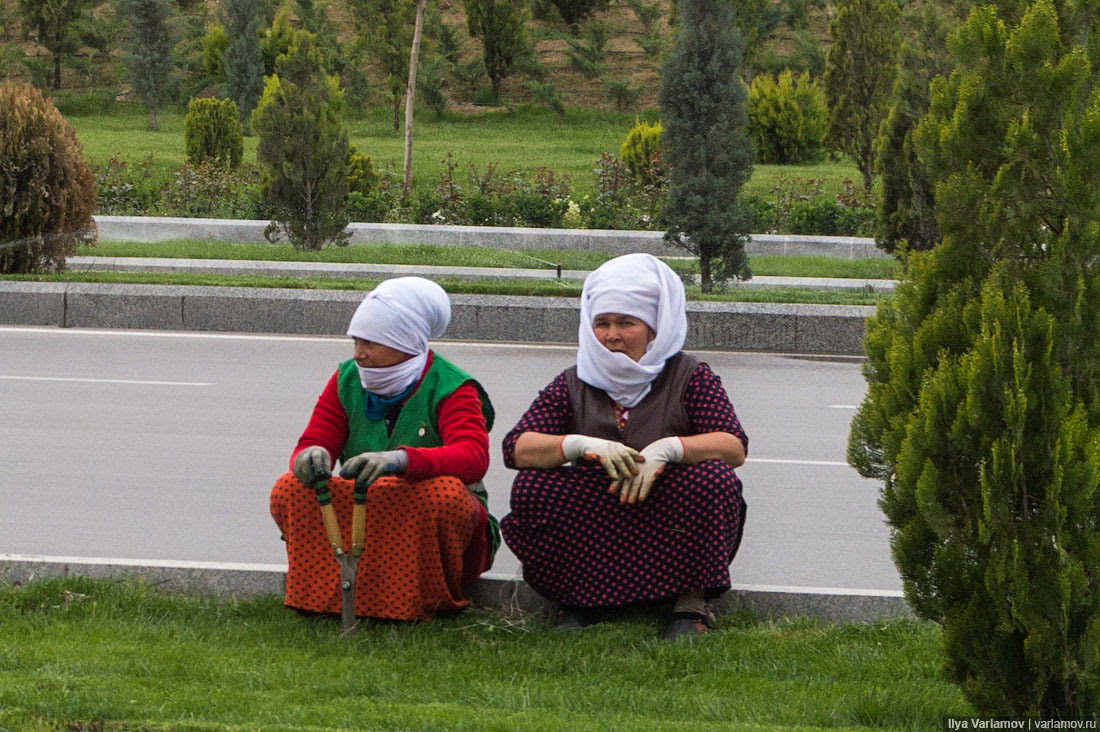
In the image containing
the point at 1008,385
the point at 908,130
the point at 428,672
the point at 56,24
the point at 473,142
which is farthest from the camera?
the point at 56,24

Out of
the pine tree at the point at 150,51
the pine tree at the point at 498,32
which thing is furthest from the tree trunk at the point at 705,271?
the pine tree at the point at 498,32

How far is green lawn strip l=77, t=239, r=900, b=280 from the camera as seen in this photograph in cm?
1501

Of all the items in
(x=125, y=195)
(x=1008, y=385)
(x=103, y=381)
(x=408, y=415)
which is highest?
(x=1008, y=385)

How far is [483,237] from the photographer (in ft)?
55.2

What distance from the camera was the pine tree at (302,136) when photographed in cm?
1391

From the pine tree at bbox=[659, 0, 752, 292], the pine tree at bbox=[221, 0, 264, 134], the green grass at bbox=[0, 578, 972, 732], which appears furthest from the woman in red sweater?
the pine tree at bbox=[221, 0, 264, 134]

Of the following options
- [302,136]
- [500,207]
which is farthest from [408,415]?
[500,207]

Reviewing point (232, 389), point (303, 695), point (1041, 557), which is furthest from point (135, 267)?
point (1041, 557)

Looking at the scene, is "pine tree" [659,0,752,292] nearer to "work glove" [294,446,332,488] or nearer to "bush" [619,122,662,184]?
"bush" [619,122,662,184]

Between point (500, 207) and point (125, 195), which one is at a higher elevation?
point (500, 207)

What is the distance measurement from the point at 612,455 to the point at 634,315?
1.66ft

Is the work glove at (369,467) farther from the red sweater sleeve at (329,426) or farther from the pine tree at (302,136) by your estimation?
the pine tree at (302,136)

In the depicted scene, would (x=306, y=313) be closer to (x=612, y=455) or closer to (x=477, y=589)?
(x=477, y=589)

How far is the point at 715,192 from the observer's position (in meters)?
12.4
